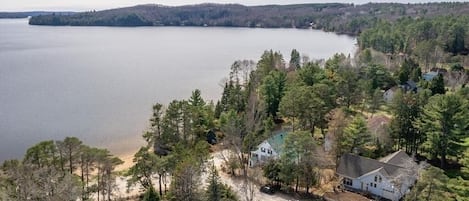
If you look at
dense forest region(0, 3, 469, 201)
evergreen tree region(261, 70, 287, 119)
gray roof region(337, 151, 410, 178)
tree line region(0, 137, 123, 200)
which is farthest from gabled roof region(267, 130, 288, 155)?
tree line region(0, 137, 123, 200)

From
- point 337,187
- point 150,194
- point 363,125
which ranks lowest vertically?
point 337,187

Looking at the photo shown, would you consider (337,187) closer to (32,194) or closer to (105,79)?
(32,194)

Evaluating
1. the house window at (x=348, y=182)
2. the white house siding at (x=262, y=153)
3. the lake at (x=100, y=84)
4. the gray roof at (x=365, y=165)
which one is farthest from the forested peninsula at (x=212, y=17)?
the house window at (x=348, y=182)

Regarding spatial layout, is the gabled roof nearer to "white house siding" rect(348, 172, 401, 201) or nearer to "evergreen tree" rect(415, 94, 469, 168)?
"white house siding" rect(348, 172, 401, 201)

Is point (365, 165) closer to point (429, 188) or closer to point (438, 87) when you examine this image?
point (429, 188)

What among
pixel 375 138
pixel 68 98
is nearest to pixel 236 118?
pixel 375 138

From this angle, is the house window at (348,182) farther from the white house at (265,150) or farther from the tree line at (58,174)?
the tree line at (58,174)
